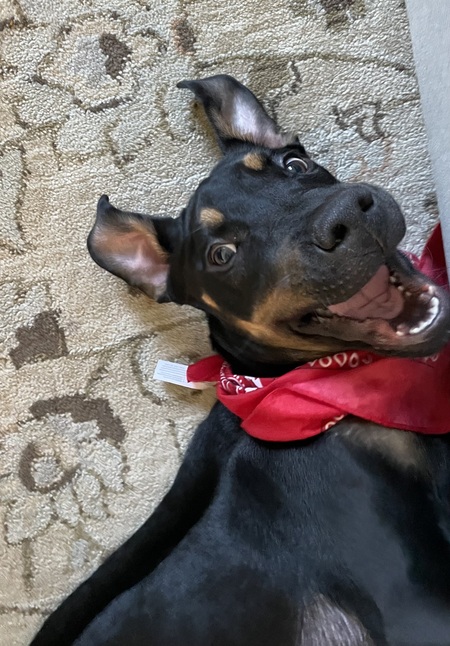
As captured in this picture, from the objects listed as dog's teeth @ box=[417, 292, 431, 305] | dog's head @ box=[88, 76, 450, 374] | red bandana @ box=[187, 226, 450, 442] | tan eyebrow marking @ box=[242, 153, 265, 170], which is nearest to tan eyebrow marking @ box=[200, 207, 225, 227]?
dog's head @ box=[88, 76, 450, 374]

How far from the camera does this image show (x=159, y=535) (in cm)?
251

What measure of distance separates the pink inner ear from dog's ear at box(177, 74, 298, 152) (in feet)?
1.46

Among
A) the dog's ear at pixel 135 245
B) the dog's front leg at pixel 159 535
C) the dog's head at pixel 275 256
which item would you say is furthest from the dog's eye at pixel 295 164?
the dog's front leg at pixel 159 535

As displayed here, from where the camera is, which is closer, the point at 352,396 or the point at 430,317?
the point at 430,317

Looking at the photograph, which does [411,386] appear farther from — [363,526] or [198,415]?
[198,415]

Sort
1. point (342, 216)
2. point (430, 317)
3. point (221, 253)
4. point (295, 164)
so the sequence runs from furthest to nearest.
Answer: point (295, 164) < point (221, 253) < point (430, 317) < point (342, 216)

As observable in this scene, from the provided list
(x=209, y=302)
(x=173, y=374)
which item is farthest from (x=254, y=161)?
(x=173, y=374)

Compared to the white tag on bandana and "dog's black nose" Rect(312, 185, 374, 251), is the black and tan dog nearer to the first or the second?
"dog's black nose" Rect(312, 185, 374, 251)

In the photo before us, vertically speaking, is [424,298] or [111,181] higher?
[424,298]

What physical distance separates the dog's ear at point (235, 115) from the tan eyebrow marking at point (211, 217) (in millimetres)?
402

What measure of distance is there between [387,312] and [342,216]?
0.38 meters

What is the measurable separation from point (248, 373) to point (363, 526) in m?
0.64

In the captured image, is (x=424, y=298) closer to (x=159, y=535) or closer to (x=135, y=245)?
(x=135, y=245)

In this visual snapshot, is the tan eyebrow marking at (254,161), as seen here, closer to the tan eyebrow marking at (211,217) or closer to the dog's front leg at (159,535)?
the tan eyebrow marking at (211,217)
